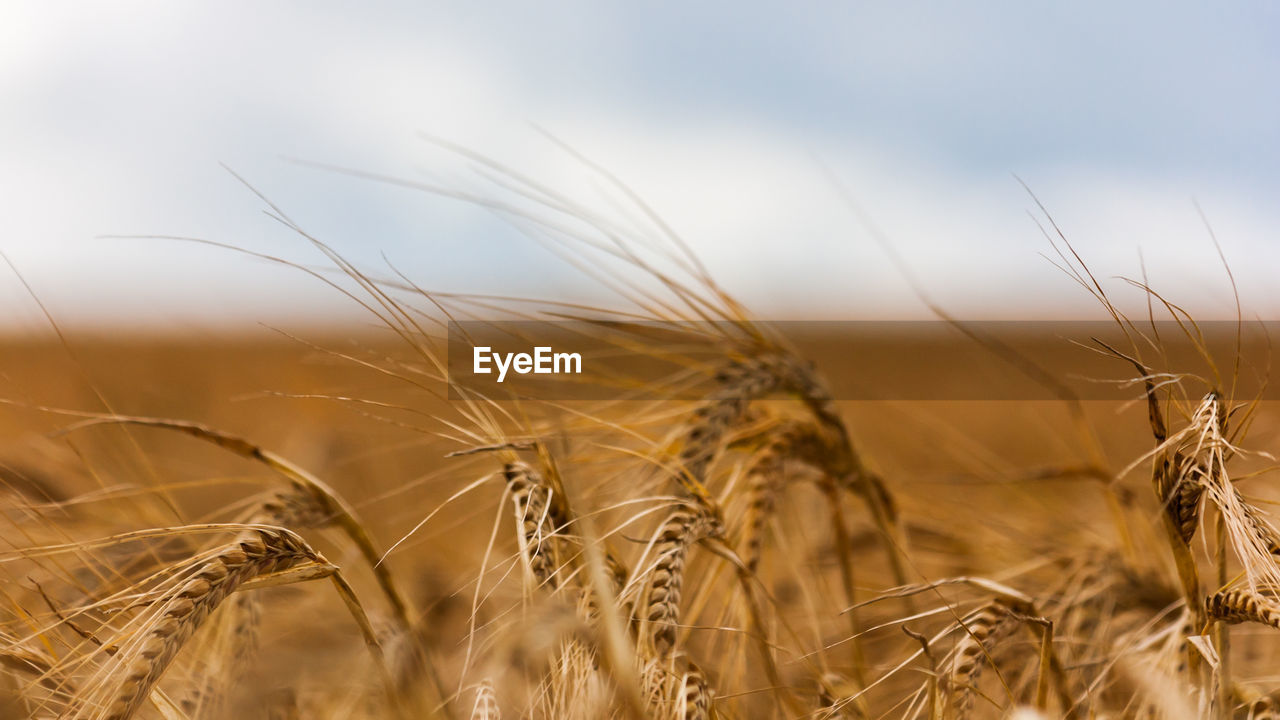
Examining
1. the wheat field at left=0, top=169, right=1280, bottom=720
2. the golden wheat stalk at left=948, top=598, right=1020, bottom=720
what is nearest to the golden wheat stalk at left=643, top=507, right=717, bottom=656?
the wheat field at left=0, top=169, right=1280, bottom=720

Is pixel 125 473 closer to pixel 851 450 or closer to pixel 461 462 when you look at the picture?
pixel 461 462

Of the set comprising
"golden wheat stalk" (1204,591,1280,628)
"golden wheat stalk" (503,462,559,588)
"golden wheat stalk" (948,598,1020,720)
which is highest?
"golden wheat stalk" (503,462,559,588)

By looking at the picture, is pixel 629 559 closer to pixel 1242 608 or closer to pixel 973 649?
pixel 973 649

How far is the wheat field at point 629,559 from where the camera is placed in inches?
23.5

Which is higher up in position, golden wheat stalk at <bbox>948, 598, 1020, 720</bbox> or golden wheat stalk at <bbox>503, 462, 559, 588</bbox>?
golden wheat stalk at <bbox>503, 462, 559, 588</bbox>

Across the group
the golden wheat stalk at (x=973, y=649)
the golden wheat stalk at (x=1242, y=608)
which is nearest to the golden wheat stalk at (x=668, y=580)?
the golden wheat stalk at (x=973, y=649)

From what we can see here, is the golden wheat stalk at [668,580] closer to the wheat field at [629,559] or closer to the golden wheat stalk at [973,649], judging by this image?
the wheat field at [629,559]

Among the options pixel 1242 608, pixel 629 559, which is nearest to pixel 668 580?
pixel 629 559

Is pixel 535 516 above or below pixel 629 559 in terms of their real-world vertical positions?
above

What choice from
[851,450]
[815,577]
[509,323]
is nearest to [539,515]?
[509,323]

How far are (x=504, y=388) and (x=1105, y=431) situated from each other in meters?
5.82

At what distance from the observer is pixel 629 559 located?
3.03ft

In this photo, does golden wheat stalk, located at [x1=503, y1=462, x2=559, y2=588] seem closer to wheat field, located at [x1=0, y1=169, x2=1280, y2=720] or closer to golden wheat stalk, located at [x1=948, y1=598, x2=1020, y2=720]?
wheat field, located at [x1=0, y1=169, x2=1280, y2=720]

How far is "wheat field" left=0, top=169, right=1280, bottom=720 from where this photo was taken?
23.5 inches
